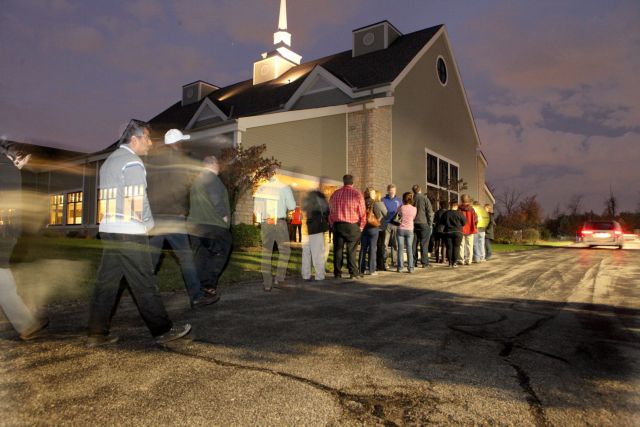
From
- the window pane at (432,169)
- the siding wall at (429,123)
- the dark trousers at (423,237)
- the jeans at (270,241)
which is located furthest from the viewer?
the window pane at (432,169)

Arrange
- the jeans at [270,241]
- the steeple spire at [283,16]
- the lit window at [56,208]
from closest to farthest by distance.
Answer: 1. the jeans at [270,241]
2. the lit window at [56,208]
3. the steeple spire at [283,16]

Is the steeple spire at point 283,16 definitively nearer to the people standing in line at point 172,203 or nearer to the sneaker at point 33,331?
the people standing in line at point 172,203

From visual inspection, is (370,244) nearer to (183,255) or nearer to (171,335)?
(183,255)

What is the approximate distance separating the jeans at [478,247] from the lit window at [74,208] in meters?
20.5

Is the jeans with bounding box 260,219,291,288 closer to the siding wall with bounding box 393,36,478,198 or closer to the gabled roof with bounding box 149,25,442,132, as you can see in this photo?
the siding wall with bounding box 393,36,478,198

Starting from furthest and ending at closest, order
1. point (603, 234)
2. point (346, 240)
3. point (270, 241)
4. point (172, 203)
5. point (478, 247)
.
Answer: point (603, 234)
point (478, 247)
point (346, 240)
point (270, 241)
point (172, 203)

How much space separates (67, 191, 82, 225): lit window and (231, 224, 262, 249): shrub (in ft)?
47.0

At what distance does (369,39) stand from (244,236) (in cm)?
1547

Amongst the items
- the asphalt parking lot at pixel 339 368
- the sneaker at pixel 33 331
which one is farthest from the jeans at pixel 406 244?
the sneaker at pixel 33 331

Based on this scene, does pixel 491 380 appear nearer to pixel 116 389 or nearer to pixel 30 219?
pixel 116 389

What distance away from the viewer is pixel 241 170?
13547 mm

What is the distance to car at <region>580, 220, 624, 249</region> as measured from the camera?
2097cm

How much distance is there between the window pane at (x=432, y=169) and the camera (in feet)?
74.0

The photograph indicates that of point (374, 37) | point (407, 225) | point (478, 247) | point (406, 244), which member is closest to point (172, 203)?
point (407, 225)
